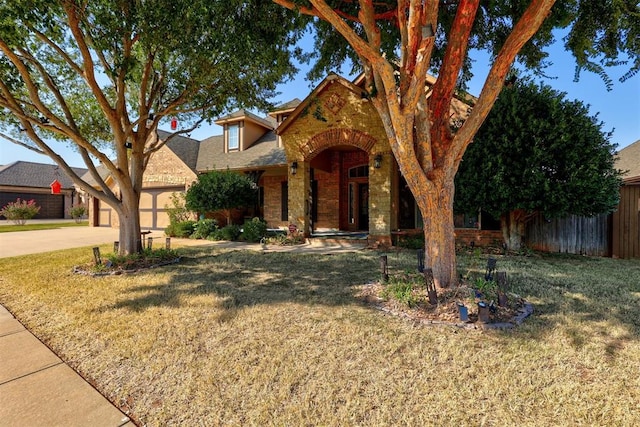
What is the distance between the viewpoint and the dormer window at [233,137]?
17375 mm

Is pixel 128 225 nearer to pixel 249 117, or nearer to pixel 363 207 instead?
pixel 363 207

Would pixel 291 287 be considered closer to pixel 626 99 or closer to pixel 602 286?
pixel 602 286

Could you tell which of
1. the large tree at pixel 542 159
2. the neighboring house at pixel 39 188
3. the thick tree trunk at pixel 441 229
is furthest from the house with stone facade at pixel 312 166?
the neighboring house at pixel 39 188

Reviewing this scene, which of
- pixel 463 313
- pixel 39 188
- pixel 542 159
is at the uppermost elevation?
pixel 39 188

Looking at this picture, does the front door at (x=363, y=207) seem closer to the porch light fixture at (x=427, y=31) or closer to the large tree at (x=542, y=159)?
the large tree at (x=542, y=159)

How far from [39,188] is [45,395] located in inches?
1471

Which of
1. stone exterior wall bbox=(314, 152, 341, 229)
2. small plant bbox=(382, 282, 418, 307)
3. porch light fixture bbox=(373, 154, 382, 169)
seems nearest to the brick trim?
porch light fixture bbox=(373, 154, 382, 169)

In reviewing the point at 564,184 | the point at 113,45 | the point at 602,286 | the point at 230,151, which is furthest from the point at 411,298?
the point at 230,151

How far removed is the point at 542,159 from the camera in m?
7.35

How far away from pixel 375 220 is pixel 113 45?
838 cm

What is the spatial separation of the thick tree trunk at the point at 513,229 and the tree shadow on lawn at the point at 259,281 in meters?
4.23

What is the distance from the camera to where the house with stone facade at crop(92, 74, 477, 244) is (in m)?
10.3

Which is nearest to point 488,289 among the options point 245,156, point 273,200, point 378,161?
point 378,161

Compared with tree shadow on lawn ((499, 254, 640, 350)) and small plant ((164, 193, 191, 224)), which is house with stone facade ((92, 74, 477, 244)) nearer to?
small plant ((164, 193, 191, 224))
